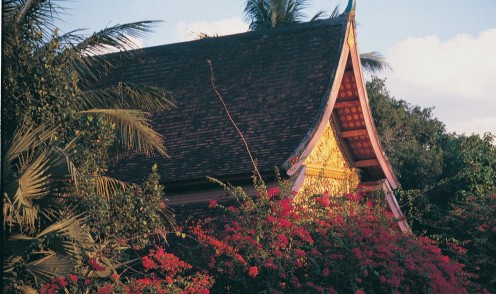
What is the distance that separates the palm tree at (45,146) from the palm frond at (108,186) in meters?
0.02

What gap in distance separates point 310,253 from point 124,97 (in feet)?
13.3

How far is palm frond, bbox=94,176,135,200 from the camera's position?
1340cm

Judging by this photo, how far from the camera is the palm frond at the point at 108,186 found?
13.4m

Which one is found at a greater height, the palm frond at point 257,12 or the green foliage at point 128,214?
the palm frond at point 257,12

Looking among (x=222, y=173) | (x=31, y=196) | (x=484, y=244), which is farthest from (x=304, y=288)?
(x=484, y=244)

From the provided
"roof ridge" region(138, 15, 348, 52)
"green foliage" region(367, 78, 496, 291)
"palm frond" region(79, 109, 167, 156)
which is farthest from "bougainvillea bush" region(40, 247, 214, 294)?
"roof ridge" region(138, 15, 348, 52)

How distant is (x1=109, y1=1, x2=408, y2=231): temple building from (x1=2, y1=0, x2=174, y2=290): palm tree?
279cm

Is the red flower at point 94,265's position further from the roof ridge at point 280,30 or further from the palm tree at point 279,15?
the palm tree at point 279,15

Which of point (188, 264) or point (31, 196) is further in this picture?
point (188, 264)

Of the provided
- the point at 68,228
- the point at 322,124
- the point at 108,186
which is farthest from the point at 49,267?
the point at 322,124

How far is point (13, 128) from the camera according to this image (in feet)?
40.1

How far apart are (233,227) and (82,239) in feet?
10.6

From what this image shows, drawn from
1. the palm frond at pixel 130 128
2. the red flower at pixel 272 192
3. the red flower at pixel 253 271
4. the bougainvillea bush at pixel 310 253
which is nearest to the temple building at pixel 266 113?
the red flower at pixel 272 192

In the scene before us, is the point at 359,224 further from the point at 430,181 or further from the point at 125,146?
the point at 430,181
